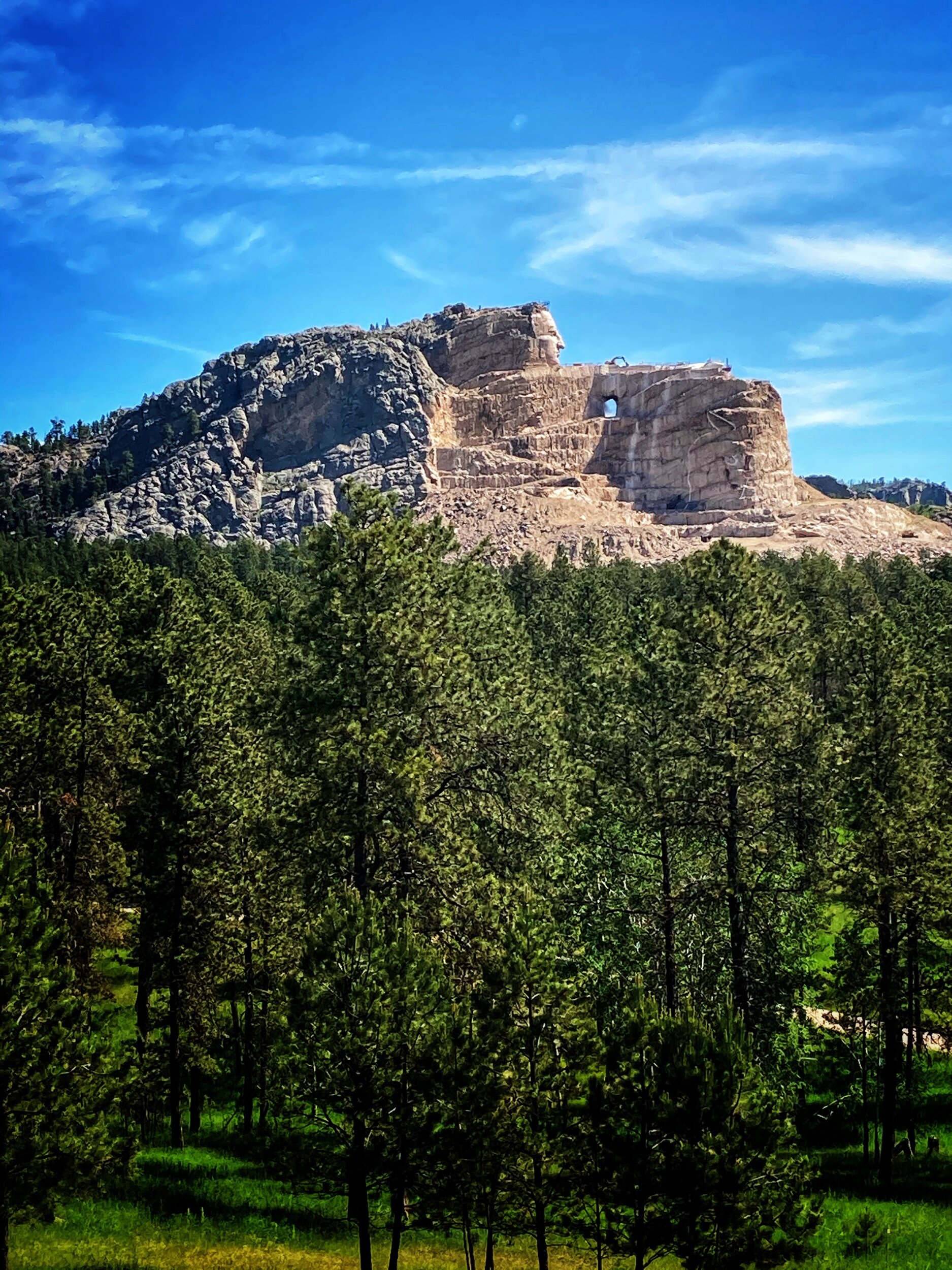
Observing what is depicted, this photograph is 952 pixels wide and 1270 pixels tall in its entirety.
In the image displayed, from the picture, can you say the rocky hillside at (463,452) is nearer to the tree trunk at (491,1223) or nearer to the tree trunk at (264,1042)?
the tree trunk at (264,1042)

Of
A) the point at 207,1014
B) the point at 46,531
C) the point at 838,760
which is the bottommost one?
the point at 207,1014

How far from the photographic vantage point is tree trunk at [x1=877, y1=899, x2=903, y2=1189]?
20.2 m

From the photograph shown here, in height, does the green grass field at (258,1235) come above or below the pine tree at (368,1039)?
below

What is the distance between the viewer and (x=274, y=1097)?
13.6 metres

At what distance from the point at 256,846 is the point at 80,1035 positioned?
979cm

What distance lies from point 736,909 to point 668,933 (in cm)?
166

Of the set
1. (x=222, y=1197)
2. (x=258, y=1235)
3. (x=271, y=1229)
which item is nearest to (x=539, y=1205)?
(x=258, y=1235)

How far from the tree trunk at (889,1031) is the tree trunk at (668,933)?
4.10m

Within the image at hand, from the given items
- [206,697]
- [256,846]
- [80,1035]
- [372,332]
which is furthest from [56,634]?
[372,332]

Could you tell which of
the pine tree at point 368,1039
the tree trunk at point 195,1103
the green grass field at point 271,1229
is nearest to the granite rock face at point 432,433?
the tree trunk at point 195,1103

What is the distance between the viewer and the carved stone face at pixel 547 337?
164250 millimetres

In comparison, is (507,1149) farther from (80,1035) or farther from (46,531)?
(46,531)

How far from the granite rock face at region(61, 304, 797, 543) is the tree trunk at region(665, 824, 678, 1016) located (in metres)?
122

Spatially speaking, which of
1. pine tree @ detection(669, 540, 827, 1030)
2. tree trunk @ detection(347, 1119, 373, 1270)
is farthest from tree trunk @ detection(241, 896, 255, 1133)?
pine tree @ detection(669, 540, 827, 1030)
